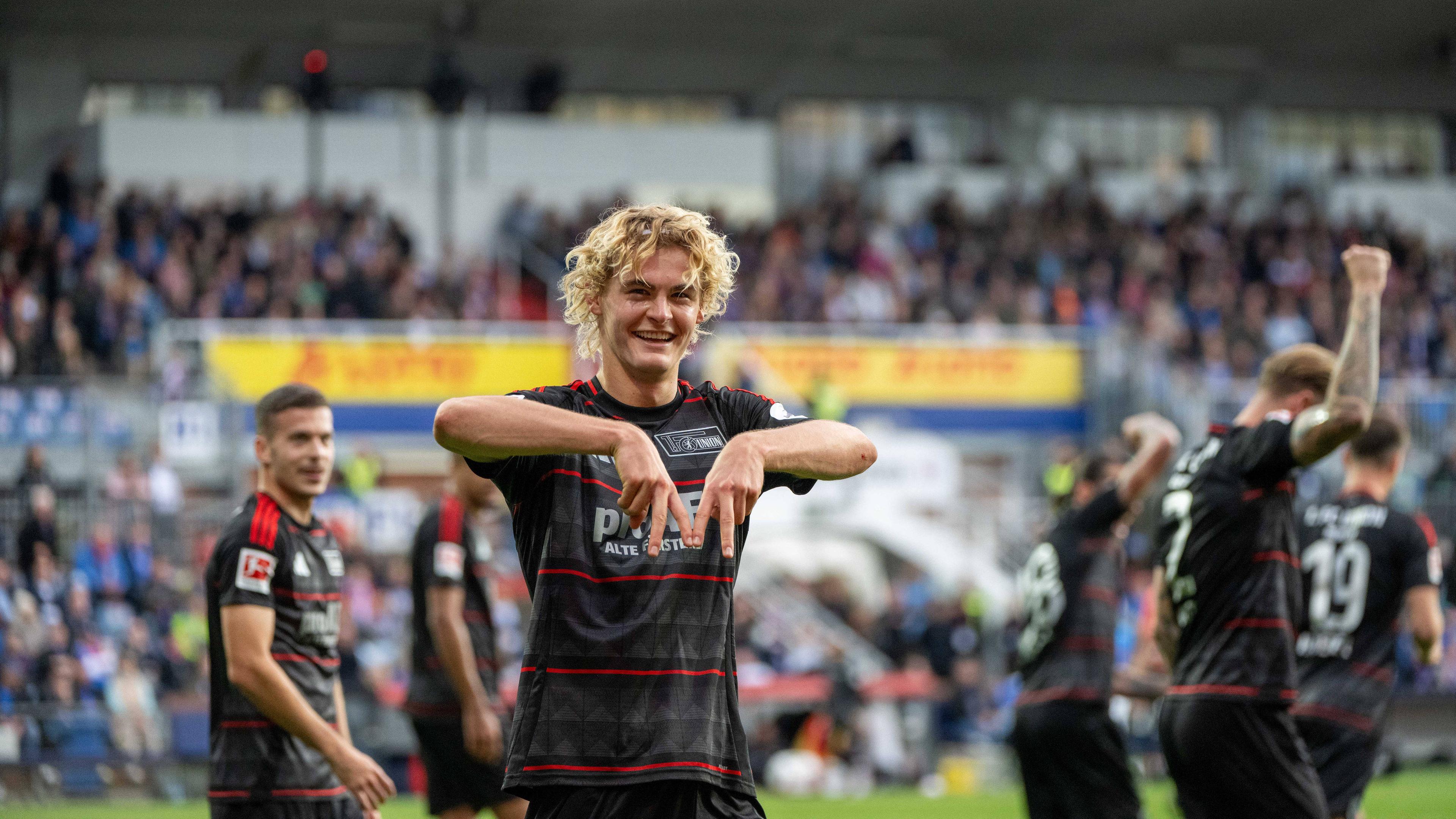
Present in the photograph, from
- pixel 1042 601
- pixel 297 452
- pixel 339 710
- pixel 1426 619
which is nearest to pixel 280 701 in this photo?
pixel 339 710

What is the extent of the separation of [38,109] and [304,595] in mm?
24380

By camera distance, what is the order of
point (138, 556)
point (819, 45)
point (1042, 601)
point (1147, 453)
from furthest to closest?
point (819, 45) < point (138, 556) < point (1042, 601) < point (1147, 453)

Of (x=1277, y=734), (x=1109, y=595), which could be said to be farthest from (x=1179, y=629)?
(x=1109, y=595)

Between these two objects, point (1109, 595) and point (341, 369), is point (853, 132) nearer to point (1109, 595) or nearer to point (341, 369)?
point (341, 369)

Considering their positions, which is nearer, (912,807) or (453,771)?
(453,771)

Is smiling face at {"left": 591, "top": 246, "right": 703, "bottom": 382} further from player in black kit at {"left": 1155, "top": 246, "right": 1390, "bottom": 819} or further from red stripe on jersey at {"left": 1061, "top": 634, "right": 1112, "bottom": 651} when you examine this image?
red stripe on jersey at {"left": 1061, "top": 634, "right": 1112, "bottom": 651}

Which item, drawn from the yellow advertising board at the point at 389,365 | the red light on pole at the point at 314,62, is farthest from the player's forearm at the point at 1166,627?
the red light on pole at the point at 314,62

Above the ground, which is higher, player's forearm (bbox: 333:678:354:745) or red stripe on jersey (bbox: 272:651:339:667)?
red stripe on jersey (bbox: 272:651:339:667)

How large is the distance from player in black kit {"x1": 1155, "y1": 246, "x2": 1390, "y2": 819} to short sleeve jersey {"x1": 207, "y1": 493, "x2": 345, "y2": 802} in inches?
120

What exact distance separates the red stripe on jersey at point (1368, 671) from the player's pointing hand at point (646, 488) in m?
4.80

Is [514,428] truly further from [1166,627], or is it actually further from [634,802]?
[1166,627]

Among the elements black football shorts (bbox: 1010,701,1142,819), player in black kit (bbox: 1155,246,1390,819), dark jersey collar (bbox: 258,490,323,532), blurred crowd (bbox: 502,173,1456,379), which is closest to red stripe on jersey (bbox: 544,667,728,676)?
dark jersey collar (bbox: 258,490,323,532)

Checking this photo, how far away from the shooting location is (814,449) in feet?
12.2

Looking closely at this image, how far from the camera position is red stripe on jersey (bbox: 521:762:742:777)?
3666 mm
